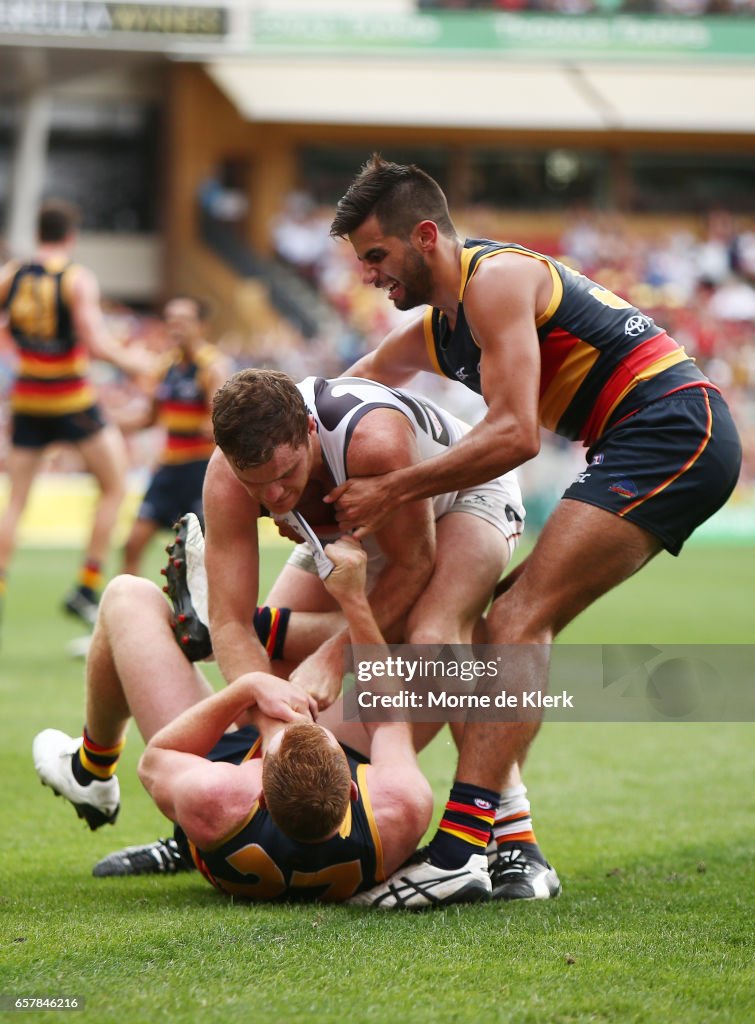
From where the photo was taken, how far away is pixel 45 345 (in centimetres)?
952

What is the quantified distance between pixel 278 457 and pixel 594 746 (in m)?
3.45

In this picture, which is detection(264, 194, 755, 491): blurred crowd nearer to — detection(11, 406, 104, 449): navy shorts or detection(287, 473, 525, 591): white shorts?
detection(11, 406, 104, 449): navy shorts

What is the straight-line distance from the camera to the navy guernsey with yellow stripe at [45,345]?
939 cm

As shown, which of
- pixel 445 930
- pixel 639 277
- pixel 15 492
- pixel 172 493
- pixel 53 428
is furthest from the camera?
pixel 639 277

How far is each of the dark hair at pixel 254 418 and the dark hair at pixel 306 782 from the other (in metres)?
0.77

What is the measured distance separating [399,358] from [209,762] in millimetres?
1780

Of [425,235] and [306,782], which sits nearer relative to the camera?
[306,782]

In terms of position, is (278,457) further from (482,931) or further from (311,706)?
(482,931)

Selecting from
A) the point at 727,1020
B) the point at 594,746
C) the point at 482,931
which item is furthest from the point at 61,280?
the point at 727,1020

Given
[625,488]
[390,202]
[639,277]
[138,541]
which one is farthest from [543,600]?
[639,277]

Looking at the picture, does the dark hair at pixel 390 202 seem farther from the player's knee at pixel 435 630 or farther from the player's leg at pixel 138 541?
the player's leg at pixel 138 541

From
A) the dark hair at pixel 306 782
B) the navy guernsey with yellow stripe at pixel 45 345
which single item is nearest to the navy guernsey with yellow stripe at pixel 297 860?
the dark hair at pixel 306 782

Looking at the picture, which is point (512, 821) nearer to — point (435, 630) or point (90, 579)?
point (435, 630)

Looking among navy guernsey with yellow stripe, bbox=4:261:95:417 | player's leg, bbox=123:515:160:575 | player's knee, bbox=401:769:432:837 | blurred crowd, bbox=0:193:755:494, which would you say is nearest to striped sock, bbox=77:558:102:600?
player's leg, bbox=123:515:160:575
